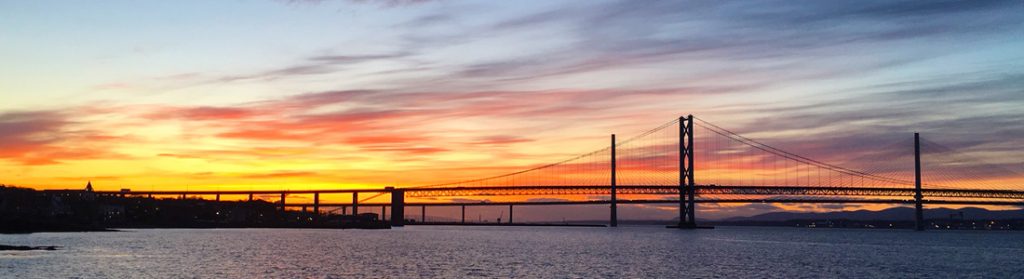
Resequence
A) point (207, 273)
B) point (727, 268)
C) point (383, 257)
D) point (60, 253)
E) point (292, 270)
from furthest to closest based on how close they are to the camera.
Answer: point (383, 257)
point (60, 253)
point (727, 268)
point (292, 270)
point (207, 273)

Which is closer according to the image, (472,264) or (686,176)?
(472,264)

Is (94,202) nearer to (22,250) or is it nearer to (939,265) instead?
(22,250)

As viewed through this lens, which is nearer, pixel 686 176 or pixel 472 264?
pixel 472 264

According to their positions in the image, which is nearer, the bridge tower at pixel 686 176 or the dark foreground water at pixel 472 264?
the dark foreground water at pixel 472 264

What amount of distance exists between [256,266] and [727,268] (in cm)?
2400

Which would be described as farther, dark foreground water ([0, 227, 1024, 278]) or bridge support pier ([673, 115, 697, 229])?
bridge support pier ([673, 115, 697, 229])

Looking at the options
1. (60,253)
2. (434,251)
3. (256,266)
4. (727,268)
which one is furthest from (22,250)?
(727,268)

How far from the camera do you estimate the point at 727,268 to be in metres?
53.7

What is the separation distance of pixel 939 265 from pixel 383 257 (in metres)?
32.5

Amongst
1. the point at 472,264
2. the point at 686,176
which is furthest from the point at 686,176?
the point at 472,264

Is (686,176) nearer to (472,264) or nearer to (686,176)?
(686,176)

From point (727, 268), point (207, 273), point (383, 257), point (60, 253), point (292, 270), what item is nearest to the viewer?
point (207, 273)

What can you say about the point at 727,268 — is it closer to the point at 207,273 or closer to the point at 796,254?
the point at 796,254

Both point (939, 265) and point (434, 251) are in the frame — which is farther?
point (434, 251)
